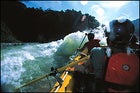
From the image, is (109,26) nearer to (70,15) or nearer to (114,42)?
(114,42)

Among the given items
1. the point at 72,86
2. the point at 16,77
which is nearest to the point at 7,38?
the point at 16,77

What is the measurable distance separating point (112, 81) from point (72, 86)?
1207mm

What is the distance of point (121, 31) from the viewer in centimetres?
319

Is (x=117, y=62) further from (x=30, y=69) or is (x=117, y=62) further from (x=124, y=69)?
(x=30, y=69)

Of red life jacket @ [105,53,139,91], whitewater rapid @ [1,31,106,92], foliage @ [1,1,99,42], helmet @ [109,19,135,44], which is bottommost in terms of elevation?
whitewater rapid @ [1,31,106,92]

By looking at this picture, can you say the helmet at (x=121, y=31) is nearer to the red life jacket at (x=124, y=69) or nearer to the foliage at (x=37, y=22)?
the red life jacket at (x=124, y=69)

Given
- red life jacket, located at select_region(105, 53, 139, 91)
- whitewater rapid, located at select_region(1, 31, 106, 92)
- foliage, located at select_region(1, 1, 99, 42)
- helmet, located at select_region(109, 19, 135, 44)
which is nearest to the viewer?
red life jacket, located at select_region(105, 53, 139, 91)

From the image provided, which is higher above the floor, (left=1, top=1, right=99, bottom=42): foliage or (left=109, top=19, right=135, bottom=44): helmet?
(left=1, top=1, right=99, bottom=42): foliage

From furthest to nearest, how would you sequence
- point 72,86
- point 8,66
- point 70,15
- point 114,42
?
point 70,15 → point 8,66 → point 72,86 → point 114,42

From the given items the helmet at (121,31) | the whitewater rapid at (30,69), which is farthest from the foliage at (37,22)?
the helmet at (121,31)

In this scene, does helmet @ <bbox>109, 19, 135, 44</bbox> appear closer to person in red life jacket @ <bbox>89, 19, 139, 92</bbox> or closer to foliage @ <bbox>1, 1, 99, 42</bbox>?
person in red life jacket @ <bbox>89, 19, 139, 92</bbox>

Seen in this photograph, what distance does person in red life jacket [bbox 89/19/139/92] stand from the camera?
9.66 ft

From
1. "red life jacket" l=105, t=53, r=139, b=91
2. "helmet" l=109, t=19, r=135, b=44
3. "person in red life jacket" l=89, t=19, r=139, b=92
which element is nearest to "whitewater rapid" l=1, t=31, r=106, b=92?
"person in red life jacket" l=89, t=19, r=139, b=92

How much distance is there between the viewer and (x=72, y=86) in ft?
13.3
